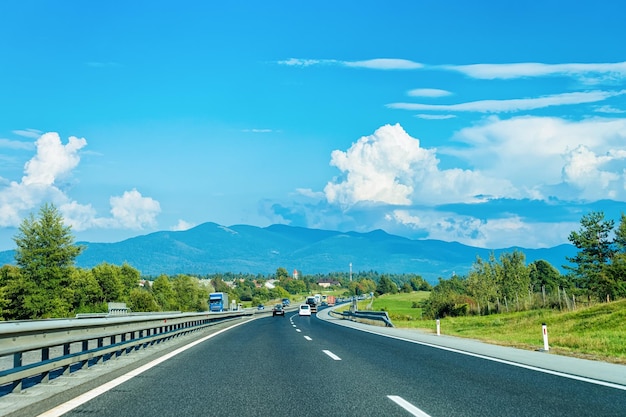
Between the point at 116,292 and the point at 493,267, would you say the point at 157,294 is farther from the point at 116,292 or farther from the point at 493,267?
the point at 493,267

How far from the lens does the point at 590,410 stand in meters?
7.24

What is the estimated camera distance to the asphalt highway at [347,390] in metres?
7.30

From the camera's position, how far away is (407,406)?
7.55 m

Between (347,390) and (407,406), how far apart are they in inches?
62.2

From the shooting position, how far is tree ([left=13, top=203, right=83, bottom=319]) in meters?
73.3

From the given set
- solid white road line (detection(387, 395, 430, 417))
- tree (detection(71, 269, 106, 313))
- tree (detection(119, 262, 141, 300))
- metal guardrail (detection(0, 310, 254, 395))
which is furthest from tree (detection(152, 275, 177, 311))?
solid white road line (detection(387, 395, 430, 417))

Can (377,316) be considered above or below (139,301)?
below

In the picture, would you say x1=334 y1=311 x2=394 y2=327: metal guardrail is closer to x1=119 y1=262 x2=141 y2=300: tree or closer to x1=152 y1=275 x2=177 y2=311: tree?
x1=119 y1=262 x2=141 y2=300: tree

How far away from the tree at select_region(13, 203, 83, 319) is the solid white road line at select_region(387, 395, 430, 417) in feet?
239

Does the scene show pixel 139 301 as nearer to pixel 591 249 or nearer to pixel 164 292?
pixel 164 292

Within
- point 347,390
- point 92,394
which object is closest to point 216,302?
point 92,394

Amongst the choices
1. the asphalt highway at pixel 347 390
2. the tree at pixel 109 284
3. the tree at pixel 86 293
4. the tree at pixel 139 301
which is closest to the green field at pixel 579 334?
the asphalt highway at pixel 347 390

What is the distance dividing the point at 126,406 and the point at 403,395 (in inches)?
148

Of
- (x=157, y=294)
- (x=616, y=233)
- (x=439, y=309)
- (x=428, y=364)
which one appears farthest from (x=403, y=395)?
(x=157, y=294)
